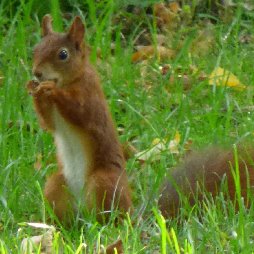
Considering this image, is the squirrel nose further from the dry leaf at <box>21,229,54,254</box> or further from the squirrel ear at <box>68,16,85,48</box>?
the dry leaf at <box>21,229,54,254</box>

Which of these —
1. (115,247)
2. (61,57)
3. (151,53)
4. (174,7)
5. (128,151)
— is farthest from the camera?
(174,7)

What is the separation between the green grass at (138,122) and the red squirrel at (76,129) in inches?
4.5

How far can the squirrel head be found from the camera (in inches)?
164

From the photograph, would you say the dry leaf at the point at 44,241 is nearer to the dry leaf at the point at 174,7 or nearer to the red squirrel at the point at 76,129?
the red squirrel at the point at 76,129

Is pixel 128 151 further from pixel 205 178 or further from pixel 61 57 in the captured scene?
pixel 61 57

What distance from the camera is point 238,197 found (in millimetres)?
3773

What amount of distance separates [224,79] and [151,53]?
0.79m

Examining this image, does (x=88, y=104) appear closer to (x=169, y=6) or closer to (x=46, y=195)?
(x=46, y=195)

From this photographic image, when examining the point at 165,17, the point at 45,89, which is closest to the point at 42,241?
the point at 45,89

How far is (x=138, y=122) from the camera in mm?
5297

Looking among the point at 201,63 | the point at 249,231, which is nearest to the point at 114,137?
the point at 249,231

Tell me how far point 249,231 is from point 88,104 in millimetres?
844

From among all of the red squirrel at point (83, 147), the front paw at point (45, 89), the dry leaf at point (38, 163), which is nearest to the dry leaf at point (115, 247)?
the red squirrel at point (83, 147)

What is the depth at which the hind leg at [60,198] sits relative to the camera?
420cm
